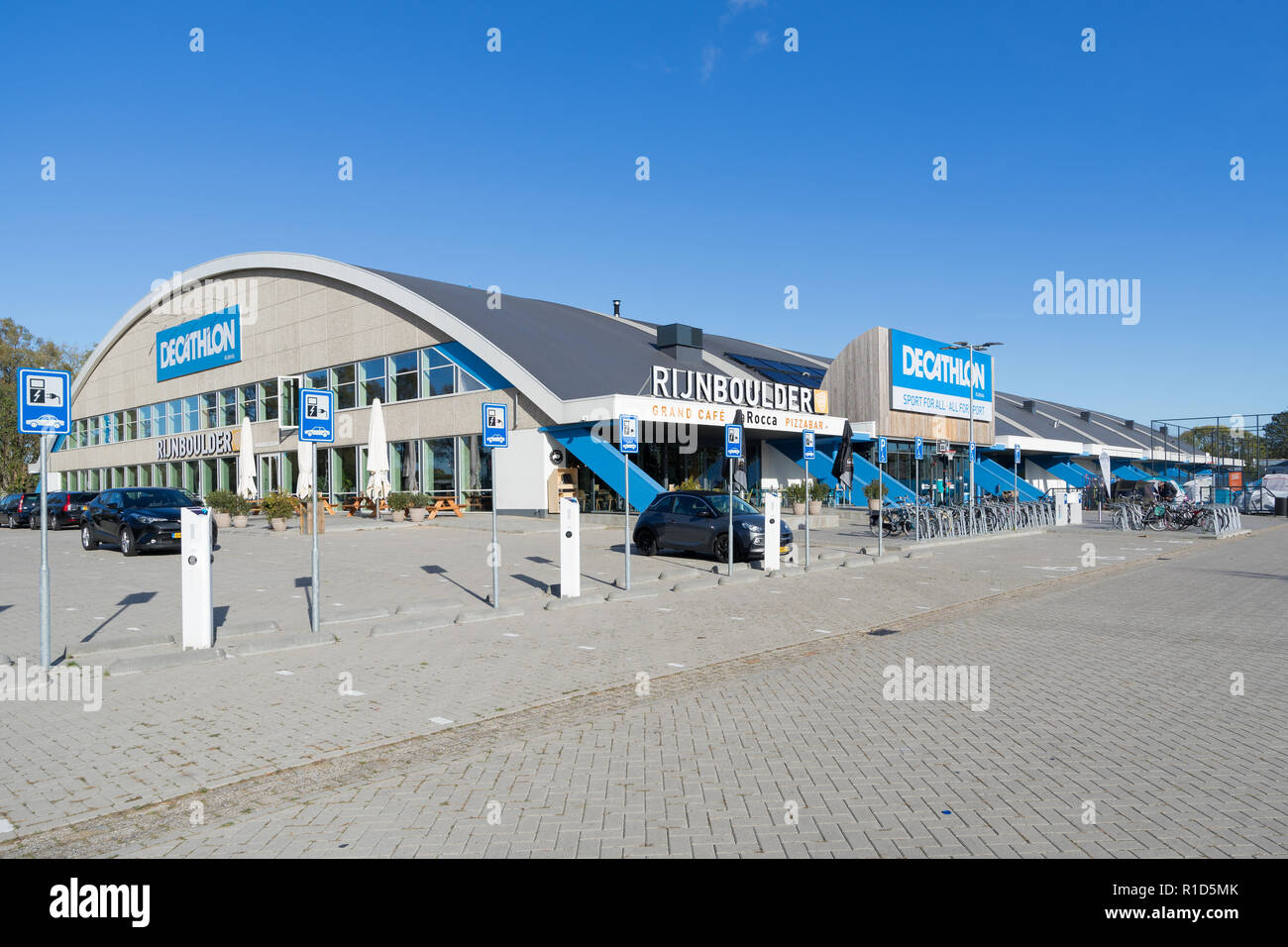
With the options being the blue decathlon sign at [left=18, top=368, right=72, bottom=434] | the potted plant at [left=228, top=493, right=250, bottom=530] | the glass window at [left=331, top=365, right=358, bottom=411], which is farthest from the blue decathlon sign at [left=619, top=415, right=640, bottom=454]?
the glass window at [left=331, top=365, right=358, bottom=411]

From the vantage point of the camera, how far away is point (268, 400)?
1766 inches

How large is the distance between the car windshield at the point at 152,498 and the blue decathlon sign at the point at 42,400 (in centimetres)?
1407

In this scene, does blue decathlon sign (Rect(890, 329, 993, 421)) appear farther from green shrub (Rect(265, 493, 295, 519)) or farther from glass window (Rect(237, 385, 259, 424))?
glass window (Rect(237, 385, 259, 424))

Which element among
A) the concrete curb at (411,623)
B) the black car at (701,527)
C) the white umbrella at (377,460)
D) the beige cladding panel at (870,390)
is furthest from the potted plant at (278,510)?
the beige cladding panel at (870,390)

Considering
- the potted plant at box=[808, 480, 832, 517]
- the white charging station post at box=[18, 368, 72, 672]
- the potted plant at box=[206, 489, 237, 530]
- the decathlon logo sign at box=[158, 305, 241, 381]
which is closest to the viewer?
the white charging station post at box=[18, 368, 72, 672]

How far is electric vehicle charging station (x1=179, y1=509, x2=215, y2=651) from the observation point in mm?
9414

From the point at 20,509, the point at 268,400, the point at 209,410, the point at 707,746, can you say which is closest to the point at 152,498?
the point at 20,509

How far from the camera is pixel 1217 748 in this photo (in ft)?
19.4

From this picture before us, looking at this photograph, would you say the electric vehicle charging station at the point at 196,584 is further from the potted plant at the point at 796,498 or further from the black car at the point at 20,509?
the black car at the point at 20,509

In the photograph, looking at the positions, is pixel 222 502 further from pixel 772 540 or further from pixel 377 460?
pixel 772 540

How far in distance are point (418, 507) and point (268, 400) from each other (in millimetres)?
16821

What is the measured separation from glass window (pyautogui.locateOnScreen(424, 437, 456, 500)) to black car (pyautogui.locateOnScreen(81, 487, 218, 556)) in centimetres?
1290
